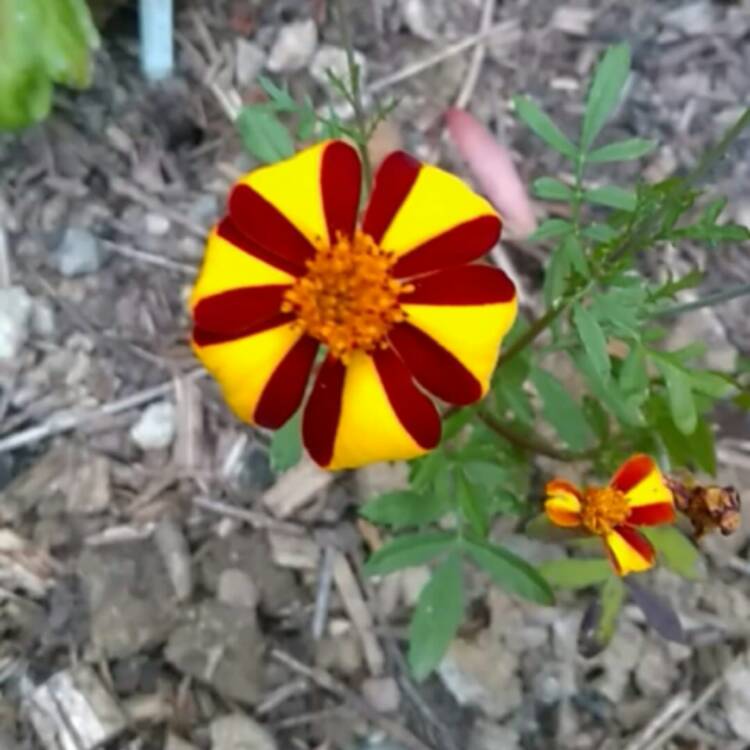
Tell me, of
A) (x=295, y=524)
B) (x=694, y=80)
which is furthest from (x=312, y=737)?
(x=694, y=80)

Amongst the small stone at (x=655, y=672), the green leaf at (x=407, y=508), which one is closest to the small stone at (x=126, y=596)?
the green leaf at (x=407, y=508)

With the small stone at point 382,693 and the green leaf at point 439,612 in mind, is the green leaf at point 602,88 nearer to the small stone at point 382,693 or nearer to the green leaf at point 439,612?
the green leaf at point 439,612

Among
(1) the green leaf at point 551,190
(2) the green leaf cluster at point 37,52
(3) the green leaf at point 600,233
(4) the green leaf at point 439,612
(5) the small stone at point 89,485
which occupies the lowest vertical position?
(4) the green leaf at point 439,612

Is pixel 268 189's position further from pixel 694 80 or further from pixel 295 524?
pixel 694 80

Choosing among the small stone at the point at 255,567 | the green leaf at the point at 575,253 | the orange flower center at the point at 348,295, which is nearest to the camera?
the orange flower center at the point at 348,295

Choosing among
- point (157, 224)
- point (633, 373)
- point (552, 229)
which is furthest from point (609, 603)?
point (157, 224)

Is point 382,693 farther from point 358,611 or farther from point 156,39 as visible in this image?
point 156,39

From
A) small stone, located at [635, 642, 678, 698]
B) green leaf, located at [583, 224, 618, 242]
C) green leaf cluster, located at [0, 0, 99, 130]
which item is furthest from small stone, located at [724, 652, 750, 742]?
green leaf cluster, located at [0, 0, 99, 130]
